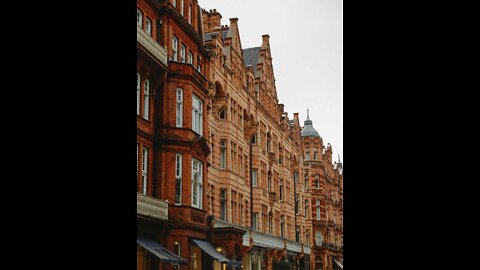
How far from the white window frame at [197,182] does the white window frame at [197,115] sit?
0.65 m

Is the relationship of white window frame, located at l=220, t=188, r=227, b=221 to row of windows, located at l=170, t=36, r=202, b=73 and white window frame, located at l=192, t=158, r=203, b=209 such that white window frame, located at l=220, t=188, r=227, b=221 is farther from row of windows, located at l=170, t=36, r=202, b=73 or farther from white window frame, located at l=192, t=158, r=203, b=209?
row of windows, located at l=170, t=36, r=202, b=73

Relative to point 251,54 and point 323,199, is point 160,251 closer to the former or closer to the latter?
point 251,54

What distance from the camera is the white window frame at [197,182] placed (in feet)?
36.4

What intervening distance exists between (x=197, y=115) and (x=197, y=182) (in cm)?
134

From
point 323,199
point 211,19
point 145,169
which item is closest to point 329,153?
point 323,199

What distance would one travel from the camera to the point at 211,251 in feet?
38.3

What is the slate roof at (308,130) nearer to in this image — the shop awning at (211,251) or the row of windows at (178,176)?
the shop awning at (211,251)

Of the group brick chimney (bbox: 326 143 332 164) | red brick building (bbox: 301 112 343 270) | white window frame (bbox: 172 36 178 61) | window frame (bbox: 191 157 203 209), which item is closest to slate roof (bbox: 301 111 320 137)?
red brick building (bbox: 301 112 343 270)

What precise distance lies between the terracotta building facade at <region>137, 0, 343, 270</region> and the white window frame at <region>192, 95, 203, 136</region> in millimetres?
22

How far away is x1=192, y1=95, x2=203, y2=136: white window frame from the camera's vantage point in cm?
1134
